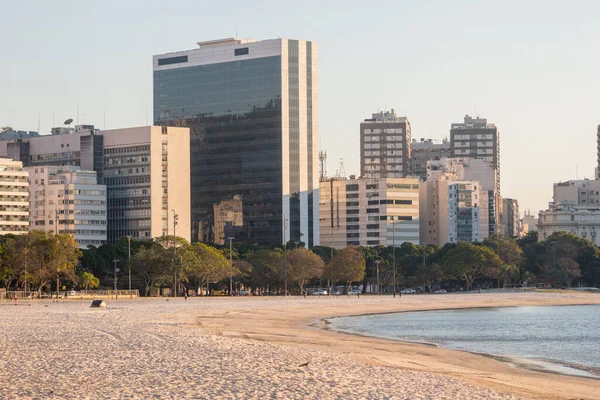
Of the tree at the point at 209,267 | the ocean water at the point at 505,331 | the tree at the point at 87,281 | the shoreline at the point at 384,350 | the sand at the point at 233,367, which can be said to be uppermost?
the tree at the point at 209,267

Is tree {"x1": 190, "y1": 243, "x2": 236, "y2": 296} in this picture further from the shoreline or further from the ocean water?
the ocean water

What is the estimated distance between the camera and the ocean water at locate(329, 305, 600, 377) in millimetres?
67125

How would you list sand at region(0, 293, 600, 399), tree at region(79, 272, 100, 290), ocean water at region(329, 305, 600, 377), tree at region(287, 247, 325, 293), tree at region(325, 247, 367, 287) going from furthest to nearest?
tree at region(325, 247, 367, 287) < tree at region(287, 247, 325, 293) < tree at region(79, 272, 100, 290) < ocean water at region(329, 305, 600, 377) < sand at region(0, 293, 600, 399)

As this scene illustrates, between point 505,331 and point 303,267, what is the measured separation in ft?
309

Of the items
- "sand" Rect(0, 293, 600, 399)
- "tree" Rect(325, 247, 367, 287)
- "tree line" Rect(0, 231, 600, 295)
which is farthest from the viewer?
"tree" Rect(325, 247, 367, 287)

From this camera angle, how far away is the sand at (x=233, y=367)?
3828 centimetres

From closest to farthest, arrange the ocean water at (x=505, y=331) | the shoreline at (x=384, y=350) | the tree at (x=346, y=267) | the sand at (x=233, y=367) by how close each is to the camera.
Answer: the sand at (x=233, y=367) → the shoreline at (x=384, y=350) → the ocean water at (x=505, y=331) → the tree at (x=346, y=267)

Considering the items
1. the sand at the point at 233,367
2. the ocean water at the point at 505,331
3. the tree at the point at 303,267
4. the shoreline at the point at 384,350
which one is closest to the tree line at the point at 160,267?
the tree at the point at 303,267

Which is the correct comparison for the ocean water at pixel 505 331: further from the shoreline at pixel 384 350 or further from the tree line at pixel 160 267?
the tree line at pixel 160 267

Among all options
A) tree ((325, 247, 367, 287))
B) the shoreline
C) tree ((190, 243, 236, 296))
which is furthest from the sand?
tree ((325, 247, 367, 287))

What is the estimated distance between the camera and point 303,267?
18375 cm

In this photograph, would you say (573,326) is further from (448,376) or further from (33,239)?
(33,239)

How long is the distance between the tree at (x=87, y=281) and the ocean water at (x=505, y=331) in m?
54.0

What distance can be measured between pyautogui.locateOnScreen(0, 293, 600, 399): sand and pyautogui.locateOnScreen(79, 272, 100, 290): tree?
7620cm
